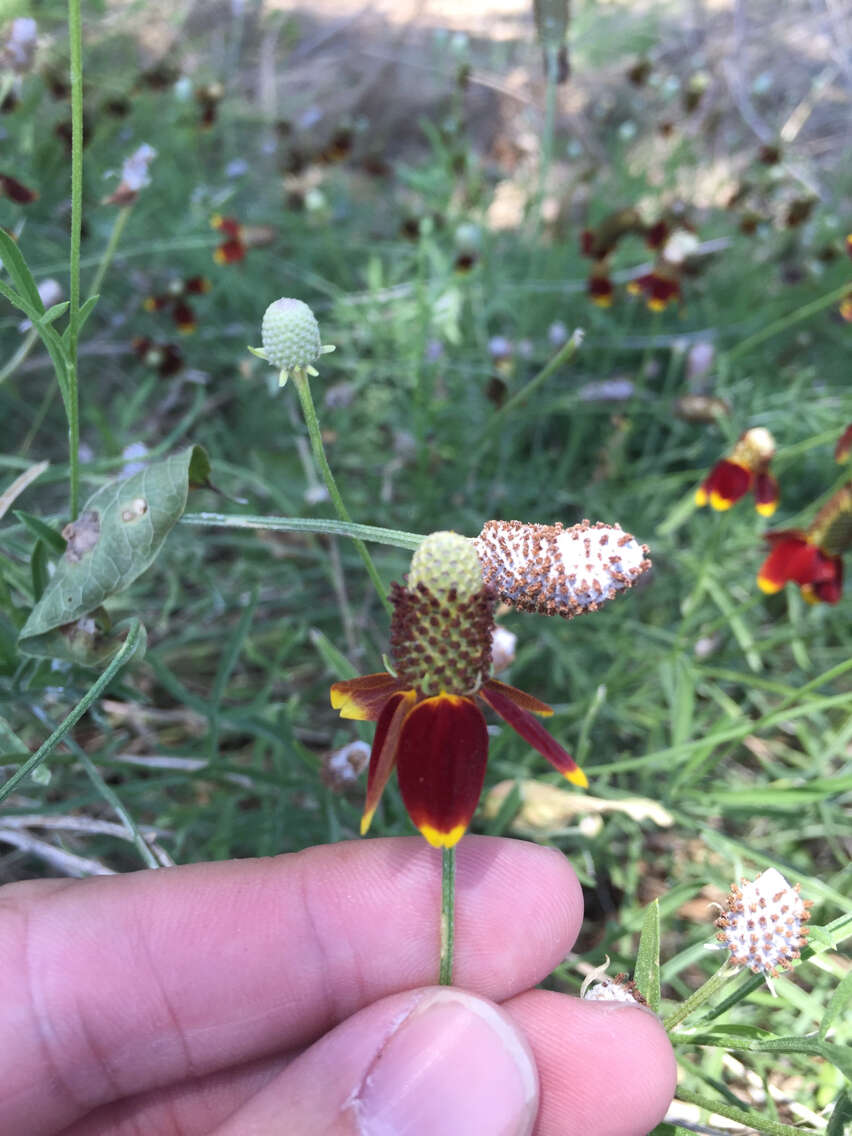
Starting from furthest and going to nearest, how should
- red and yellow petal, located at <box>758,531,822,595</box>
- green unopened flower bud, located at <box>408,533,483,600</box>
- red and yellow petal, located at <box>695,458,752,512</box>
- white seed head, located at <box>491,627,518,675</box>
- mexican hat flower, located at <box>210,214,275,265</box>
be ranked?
1. mexican hat flower, located at <box>210,214,275,265</box>
2. red and yellow petal, located at <box>695,458,752,512</box>
3. red and yellow petal, located at <box>758,531,822,595</box>
4. white seed head, located at <box>491,627,518,675</box>
5. green unopened flower bud, located at <box>408,533,483,600</box>

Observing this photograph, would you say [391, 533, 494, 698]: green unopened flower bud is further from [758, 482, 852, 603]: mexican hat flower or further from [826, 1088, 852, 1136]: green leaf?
[758, 482, 852, 603]: mexican hat flower

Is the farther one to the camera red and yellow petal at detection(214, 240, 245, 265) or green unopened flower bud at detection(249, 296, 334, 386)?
red and yellow petal at detection(214, 240, 245, 265)

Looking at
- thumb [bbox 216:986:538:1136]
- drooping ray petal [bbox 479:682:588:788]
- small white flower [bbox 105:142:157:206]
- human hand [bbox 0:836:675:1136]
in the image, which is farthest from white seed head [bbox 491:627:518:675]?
small white flower [bbox 105:142:157:206]

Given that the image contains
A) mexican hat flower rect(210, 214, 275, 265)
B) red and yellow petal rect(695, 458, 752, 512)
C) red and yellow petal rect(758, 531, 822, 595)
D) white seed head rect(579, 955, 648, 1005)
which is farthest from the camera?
mexican hat flower rect(210, 214, 275, 265)

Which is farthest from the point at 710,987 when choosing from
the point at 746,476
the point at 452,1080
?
the point at 746,476

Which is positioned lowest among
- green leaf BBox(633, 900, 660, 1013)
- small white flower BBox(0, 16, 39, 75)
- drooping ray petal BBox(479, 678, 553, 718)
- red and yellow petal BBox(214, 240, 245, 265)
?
green leaf BBox(633, 900, 660, 1013)

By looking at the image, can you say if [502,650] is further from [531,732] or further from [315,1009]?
[315,1009]

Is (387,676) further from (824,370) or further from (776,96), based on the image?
(776,96)
